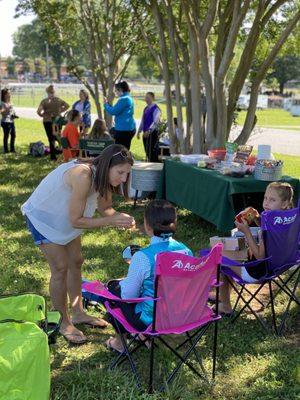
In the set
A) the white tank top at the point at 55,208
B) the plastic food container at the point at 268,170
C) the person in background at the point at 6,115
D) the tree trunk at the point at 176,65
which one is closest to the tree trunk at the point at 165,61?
the tree trunk at the point at 176,65

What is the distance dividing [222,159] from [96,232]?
1848 millimetres

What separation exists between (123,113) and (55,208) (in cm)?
625

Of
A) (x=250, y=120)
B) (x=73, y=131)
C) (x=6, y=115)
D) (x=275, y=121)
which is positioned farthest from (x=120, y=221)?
(x=275, y=121)

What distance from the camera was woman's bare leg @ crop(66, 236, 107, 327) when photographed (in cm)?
372

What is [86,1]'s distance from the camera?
538 inches

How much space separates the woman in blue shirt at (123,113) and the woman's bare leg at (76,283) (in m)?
5.81

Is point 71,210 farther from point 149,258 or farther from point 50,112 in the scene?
point 50,112

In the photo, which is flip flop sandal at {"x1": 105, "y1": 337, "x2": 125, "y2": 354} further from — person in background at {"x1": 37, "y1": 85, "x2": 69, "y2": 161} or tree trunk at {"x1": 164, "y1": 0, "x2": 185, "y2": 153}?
person in background at {"x1": 37, "y1": 85, "x2": 69, "y2": 161}

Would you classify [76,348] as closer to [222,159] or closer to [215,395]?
[215,395]

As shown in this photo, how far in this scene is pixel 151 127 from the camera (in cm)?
1020

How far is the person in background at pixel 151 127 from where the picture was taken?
10113mm

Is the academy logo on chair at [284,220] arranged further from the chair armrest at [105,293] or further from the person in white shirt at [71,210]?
the chair armrest at [105,293]

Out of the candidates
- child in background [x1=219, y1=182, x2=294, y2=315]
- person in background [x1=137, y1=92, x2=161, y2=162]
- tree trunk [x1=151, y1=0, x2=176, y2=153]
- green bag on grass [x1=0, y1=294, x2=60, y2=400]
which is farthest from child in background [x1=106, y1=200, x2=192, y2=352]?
person in background [x1=137, y1=92, x2=161, y2=162]

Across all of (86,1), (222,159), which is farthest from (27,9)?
(222,159)
